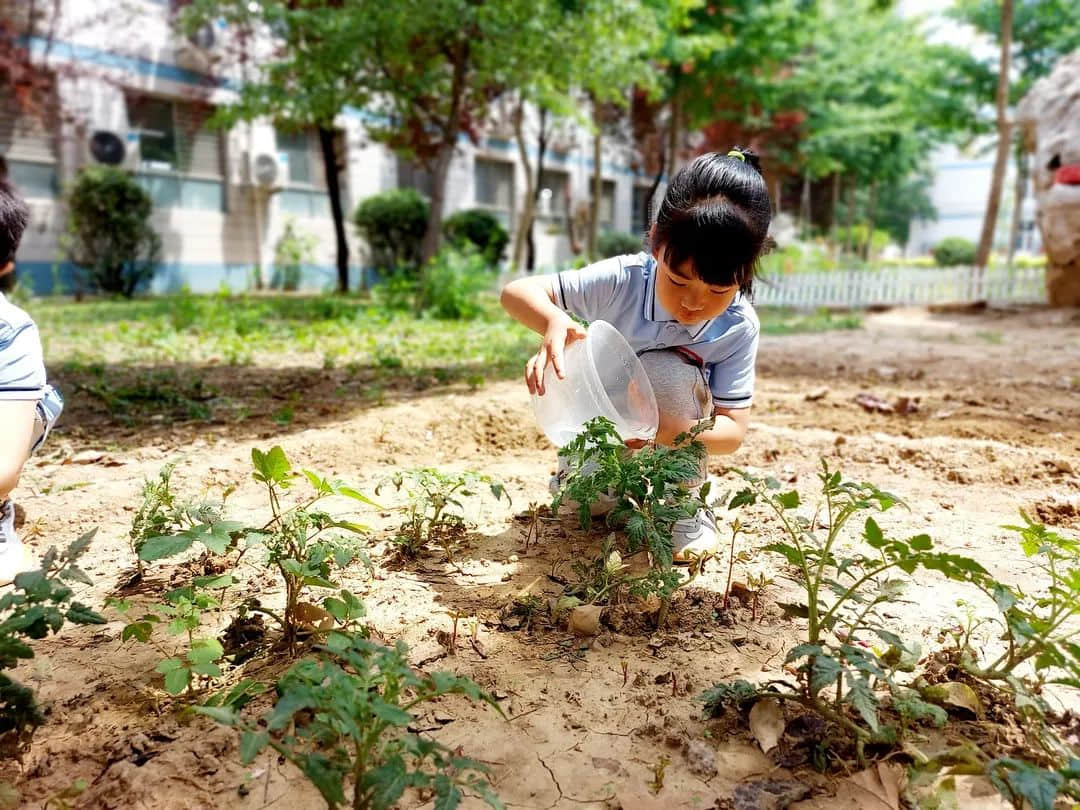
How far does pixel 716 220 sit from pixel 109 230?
1144 centimetres

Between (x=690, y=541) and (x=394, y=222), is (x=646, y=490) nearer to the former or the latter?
(x=690, y=541)

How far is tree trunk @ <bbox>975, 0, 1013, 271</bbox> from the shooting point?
35.3 ft

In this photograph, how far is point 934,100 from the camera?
13.8 m

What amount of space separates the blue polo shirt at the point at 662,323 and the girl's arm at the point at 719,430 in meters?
0.03

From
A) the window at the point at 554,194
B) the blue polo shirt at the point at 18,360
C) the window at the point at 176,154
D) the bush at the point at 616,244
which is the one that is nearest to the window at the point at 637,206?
the window at the point at 554,194

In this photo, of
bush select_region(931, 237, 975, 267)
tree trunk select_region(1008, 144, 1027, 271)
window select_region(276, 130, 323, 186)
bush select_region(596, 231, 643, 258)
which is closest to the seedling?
window select_region(276, 130, 323, 186)

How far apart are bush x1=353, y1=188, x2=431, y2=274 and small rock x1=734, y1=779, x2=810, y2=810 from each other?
13.3 m

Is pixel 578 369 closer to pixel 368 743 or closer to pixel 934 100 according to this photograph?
pixel 368 743

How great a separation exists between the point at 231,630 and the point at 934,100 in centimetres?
1540

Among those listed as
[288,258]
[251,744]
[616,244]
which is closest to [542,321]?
[251,744]

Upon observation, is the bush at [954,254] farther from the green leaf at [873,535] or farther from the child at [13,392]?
the child at [13,392]

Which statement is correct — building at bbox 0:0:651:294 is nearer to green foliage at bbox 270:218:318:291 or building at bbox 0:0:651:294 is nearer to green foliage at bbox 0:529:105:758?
green foliage at bbox 270:218:318:291

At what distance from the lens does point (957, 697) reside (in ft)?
4.52

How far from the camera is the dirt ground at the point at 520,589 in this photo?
4.08 feet
